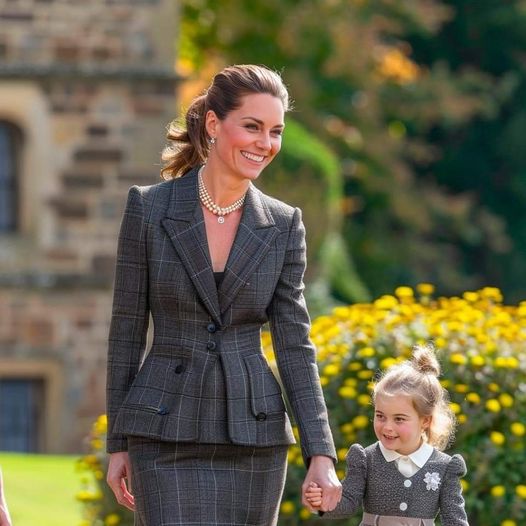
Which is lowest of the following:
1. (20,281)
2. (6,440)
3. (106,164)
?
(6,440)

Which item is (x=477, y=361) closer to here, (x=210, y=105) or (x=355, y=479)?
(x=355, y=479)

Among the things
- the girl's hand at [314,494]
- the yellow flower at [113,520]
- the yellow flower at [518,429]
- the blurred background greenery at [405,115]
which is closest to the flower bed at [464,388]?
the yellow flower at [518,429]

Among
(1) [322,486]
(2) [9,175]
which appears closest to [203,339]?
(1) [322,486]

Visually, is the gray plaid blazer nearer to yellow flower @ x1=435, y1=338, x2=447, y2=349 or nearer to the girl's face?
the girl's face

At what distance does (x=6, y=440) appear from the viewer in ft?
62.6

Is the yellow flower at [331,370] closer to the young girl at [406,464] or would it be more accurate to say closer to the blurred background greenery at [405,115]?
the young girl at [406,464]

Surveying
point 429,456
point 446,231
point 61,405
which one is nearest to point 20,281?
point 61,405

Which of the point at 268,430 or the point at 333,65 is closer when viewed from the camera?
the point at 268,430

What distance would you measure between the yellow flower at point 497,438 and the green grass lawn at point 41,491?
141 inches

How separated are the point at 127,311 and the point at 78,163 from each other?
12.9 meters

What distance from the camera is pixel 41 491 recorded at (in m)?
12.8

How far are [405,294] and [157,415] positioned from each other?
10.9 ft

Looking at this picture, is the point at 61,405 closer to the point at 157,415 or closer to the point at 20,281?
the point at 20,281

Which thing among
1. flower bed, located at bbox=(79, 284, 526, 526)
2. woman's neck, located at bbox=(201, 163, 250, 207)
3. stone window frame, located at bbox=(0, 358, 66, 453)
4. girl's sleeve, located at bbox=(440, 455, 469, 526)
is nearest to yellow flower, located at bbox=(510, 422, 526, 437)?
flower bed, located at bbox=(79, 284, 526, 526)
